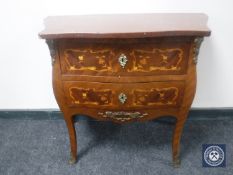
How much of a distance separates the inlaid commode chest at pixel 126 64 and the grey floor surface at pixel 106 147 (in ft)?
1.08

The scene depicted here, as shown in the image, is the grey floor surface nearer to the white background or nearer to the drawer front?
the white background

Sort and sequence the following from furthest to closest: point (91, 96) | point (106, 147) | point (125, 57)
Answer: point (106, 147) → point (91, 96) → point (125, 57)

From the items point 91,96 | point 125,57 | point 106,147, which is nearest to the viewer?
point 125,57

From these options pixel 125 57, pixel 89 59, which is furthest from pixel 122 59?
pixel 89 59

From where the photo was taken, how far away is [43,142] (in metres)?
1.64

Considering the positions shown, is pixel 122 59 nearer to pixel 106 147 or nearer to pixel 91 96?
pixel 91 96

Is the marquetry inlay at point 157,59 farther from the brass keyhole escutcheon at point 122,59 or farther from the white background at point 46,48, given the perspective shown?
the white background at point 46,48

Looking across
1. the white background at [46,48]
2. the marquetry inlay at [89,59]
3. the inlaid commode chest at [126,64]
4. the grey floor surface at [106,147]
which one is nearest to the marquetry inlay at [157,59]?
the inlaid commode chest at [126,64]

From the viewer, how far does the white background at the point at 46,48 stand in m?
1.46

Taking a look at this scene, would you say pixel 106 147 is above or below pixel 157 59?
below

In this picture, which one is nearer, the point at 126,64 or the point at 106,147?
the point at 126,64

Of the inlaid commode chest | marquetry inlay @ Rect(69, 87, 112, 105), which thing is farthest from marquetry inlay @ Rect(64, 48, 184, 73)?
marquetry inlay @ Rect(69, 87, 112, 105)

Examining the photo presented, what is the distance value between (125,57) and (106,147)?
68cm

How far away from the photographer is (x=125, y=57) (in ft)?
3.60
